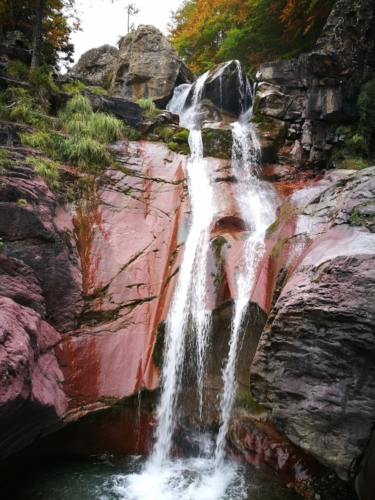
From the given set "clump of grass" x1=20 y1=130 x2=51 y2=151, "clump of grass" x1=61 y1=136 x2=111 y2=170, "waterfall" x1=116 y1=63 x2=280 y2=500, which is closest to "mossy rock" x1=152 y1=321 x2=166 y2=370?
"waterfall" x1=116 y1=63 x2=280 y2=500

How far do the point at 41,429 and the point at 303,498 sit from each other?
13.1ft

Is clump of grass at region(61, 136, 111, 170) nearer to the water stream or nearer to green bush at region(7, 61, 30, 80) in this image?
the water stream

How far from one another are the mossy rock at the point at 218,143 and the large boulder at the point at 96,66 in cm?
1047

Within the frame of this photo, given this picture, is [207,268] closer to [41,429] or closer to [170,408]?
[170,408]

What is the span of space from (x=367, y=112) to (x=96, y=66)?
15103 millimetres

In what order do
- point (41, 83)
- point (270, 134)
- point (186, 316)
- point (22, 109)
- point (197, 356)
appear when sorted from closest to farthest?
point (197, 356)
point (186, 316)
point (22, 109)
point (41, 83)
point (270, 134)

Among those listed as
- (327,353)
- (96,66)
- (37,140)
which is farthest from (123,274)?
(96,66)

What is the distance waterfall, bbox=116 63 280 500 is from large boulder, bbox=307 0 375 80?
5.58 m

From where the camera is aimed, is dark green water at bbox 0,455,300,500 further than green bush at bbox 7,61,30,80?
No

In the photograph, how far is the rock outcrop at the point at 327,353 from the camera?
15.1 ft

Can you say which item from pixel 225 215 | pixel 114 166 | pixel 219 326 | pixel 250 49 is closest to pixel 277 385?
pixel 219 326

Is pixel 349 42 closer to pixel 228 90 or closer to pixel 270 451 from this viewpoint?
pixel 228 90

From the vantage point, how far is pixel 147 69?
1748 cm

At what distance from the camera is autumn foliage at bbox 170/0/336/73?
16.0 metres
